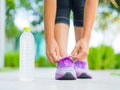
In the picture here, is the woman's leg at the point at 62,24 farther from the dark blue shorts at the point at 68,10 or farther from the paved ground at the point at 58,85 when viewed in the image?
the paved ground at the point at 58,85

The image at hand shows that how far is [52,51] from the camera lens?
6.68 ft

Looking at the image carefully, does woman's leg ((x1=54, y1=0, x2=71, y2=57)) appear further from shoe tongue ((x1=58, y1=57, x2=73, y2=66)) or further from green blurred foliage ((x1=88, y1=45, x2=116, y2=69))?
green blurred foliage ((x1=88, y1=45, x2=116, y2=69))

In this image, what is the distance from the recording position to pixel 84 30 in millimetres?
2119

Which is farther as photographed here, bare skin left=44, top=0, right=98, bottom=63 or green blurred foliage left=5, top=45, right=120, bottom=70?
green blurred foliage left=5, top=45, right=120, bottom=70

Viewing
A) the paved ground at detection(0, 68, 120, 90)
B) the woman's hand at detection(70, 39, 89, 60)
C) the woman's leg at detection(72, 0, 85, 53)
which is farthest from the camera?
the woman's leg at detection(72, 0, 85, 53)

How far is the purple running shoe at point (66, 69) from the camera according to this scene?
7.08ft

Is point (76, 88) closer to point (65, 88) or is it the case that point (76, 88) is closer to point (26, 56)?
point (65, 88)

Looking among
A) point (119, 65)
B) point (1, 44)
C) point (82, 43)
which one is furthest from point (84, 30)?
point (119, 65)

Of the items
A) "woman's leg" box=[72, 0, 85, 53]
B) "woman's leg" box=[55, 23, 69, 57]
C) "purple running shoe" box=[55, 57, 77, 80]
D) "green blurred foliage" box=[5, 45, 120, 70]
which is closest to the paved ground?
"purple running shoe" box=[55, 57, 77, 80]

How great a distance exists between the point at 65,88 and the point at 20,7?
432cm

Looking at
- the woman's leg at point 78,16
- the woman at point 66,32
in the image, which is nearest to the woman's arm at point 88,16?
the woman at point 66,32

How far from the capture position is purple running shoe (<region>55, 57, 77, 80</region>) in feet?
7.08

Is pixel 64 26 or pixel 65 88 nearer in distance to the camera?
pixel 65 88

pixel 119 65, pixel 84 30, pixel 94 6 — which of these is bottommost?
pixel 119 65
